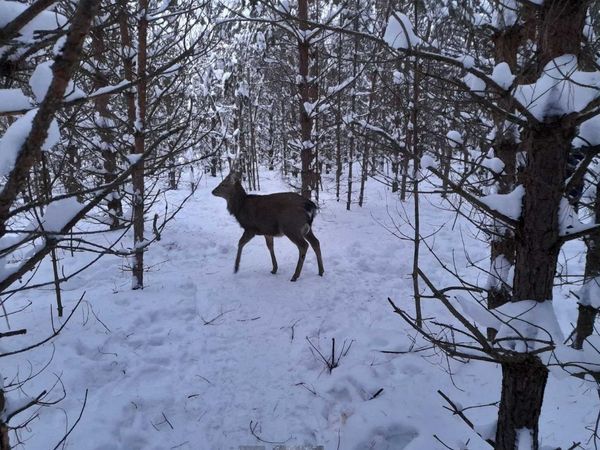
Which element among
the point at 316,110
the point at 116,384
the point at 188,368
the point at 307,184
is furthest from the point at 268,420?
the point at 316,110

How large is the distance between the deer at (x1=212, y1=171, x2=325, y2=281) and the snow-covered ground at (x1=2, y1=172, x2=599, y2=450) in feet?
2.06

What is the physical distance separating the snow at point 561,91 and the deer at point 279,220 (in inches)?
236

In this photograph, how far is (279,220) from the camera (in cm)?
788

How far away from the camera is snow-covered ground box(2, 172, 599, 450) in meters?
3.70

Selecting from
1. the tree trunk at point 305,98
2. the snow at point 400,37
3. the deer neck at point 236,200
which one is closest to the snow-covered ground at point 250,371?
the snow at point 400,37

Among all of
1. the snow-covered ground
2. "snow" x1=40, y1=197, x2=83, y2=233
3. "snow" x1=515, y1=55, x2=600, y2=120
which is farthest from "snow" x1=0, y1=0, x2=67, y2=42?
the snow-covered ground

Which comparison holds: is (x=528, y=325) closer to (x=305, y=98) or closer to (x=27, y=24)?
(x=27, y=24)

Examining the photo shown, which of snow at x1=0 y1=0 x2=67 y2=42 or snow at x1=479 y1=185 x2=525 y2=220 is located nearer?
snow at x1=0 y1=0 x2=67 y2=42

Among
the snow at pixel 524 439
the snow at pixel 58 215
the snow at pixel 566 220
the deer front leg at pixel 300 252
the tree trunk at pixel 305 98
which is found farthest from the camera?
the tree trunk at pixel 305 98

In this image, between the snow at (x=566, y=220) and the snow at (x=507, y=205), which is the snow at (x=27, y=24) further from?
the snow at (x=566, y=220)

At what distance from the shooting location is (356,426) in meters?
3.79

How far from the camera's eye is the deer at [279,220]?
25.5 feet

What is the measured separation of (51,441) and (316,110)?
302 inches

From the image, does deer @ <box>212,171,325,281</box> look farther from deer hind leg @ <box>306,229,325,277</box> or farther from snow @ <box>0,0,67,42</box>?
snow @ <box>0,0,67,42</box>
